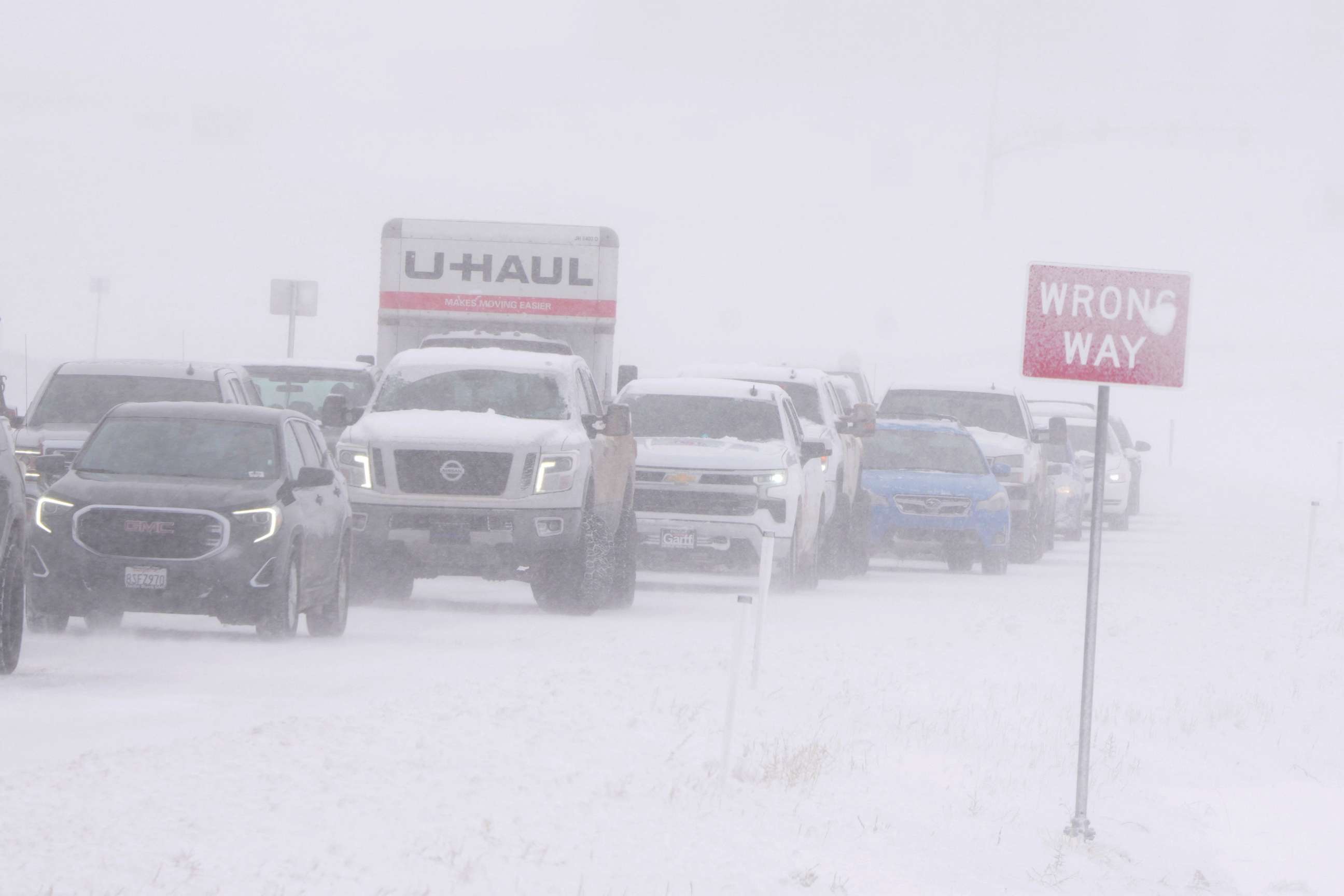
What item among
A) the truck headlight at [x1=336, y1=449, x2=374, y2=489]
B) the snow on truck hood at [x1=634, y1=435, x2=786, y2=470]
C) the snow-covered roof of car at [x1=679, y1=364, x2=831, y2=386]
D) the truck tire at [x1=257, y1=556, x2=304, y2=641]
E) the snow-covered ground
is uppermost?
the snow-covered roof of car at [x1=679, y1=364, x2=831, y2=386]

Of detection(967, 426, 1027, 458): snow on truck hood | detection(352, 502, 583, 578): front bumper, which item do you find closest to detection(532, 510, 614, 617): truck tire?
detection(352, 502, 583, 578): front bumper

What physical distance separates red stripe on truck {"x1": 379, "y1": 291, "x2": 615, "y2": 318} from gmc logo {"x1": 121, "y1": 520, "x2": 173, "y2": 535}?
34.9 feet

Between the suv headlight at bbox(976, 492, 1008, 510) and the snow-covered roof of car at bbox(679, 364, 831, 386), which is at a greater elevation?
the snow-covered roof of car at bbox(679, 364, 831, 386)

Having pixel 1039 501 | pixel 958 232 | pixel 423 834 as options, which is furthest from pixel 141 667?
pixel 958 232

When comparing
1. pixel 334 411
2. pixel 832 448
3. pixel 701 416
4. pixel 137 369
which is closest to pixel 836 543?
pixel 832 448

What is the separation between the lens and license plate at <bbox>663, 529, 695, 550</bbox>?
21438 millimetres

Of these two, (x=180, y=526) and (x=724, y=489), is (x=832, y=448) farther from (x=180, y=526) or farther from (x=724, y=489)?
(x=180, y=526)

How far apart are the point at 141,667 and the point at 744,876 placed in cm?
577

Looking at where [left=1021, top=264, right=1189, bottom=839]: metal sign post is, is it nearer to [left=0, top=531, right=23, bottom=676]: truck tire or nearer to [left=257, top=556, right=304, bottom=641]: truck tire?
[left=0, top=531, right=23, bottom=676]: truck tire

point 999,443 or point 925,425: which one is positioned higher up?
point 925,425

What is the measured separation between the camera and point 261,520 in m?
14.8

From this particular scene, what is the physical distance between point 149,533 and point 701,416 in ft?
28.4

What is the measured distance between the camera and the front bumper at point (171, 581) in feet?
48.1

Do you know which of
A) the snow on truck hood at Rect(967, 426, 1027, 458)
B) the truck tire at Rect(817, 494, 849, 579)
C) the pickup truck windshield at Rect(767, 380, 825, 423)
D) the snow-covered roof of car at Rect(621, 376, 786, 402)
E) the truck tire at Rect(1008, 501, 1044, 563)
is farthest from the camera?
the truck tire at Rect(1008, 501, 1044, 563)
